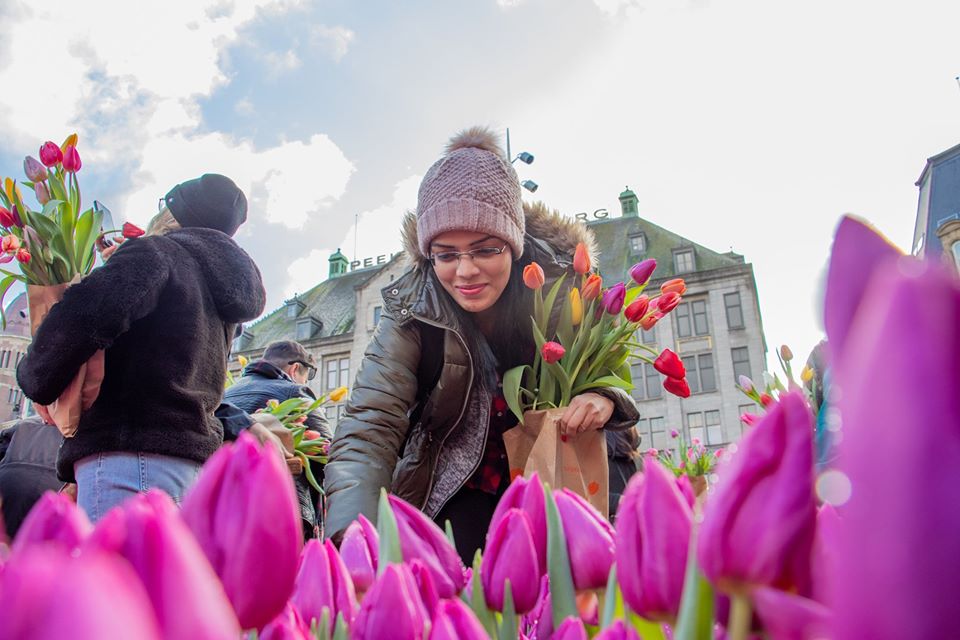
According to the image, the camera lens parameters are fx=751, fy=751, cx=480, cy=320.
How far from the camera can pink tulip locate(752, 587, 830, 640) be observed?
0.25 meters

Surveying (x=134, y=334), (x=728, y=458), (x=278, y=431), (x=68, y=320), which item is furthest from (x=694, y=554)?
(x=278, y=431)

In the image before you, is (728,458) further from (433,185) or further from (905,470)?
(433,185)

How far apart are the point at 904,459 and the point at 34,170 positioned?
278 cm

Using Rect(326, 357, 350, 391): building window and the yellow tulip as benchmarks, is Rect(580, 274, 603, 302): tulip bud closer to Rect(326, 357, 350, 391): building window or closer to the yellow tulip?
the yellow tulip

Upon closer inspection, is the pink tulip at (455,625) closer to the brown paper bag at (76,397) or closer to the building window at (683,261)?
the brown paper bag at (76,397)

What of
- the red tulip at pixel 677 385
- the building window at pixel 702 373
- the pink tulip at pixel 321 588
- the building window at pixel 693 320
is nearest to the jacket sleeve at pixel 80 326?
the red tulip at pixel 677 385

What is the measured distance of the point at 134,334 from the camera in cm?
223

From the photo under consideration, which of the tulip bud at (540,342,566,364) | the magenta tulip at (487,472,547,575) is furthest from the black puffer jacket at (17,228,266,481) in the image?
the magenta tulip at (487,472,547,575)

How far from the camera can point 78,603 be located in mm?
175

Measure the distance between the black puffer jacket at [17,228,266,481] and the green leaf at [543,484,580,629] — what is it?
1868 millimetres

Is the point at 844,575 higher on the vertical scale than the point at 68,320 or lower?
lower

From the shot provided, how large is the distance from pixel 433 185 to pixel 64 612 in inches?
87.0

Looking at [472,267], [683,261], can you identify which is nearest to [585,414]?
[472,267]

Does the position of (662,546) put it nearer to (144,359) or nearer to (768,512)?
(768,512)
